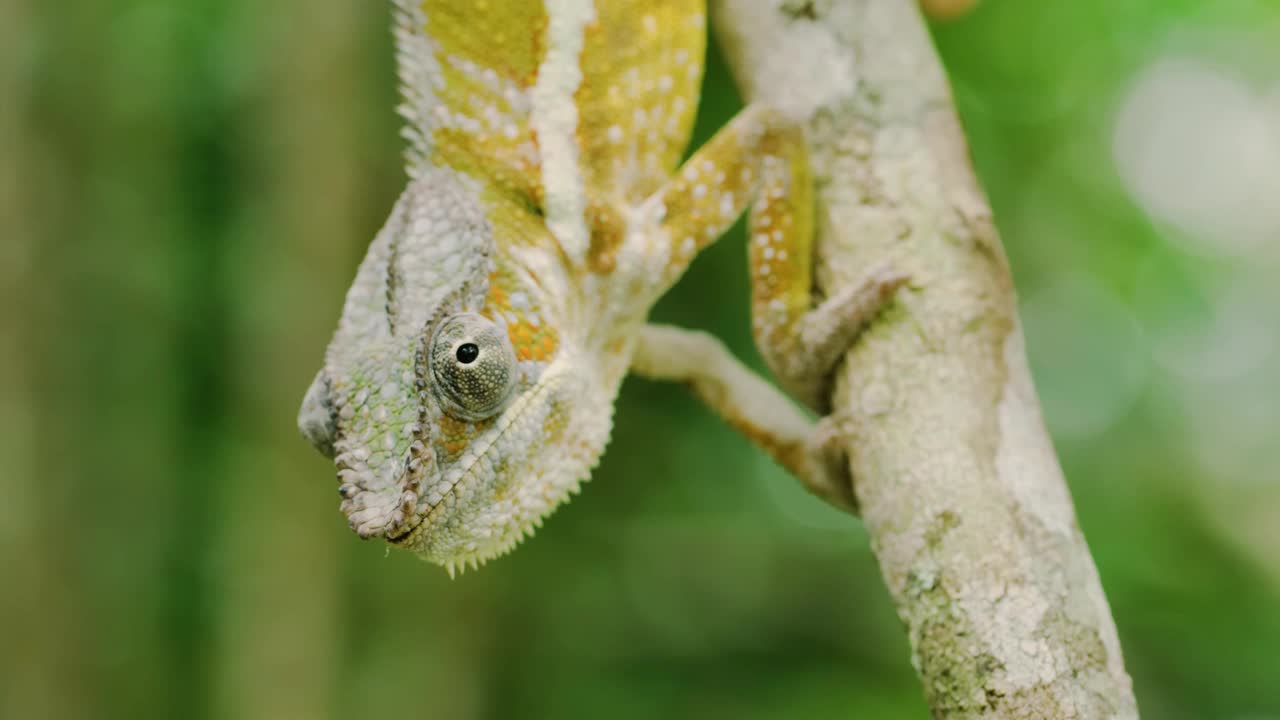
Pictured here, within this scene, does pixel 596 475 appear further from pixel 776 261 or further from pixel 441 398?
pixel 441 398

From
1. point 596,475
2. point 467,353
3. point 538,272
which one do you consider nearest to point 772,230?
point 538,272

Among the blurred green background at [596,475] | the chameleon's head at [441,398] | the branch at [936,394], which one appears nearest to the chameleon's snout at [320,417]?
the chameleon's head at [441,398]

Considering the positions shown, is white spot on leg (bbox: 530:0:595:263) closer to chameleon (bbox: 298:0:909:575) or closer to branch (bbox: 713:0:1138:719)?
chameleon (bbox: 298:0:909:575)

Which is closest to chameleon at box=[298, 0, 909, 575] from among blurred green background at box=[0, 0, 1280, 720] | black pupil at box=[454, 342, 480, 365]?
black pupil at box=[454, 342, 480, 365]

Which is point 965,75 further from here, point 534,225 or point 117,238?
point 117,238

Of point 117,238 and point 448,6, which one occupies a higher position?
point 448,6

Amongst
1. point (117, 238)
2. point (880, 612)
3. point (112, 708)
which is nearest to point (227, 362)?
point (117, 238)

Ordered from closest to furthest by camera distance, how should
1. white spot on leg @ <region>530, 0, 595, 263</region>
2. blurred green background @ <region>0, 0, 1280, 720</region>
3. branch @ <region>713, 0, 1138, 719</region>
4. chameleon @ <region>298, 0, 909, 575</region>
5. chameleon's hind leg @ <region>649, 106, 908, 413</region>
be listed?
1. branch @ <region>713, 0, 1138, 719</region>
2. chameleon @ <region>298, 0, 909, 575</region>
3. chameleon's hind leg @ <region>649, 106, 908, 413</region>
4. white spot on leg @ <region>530, 0, 595, 263</region>
5. blurred green background @ <region>0, 0, 1280, 720</region>
